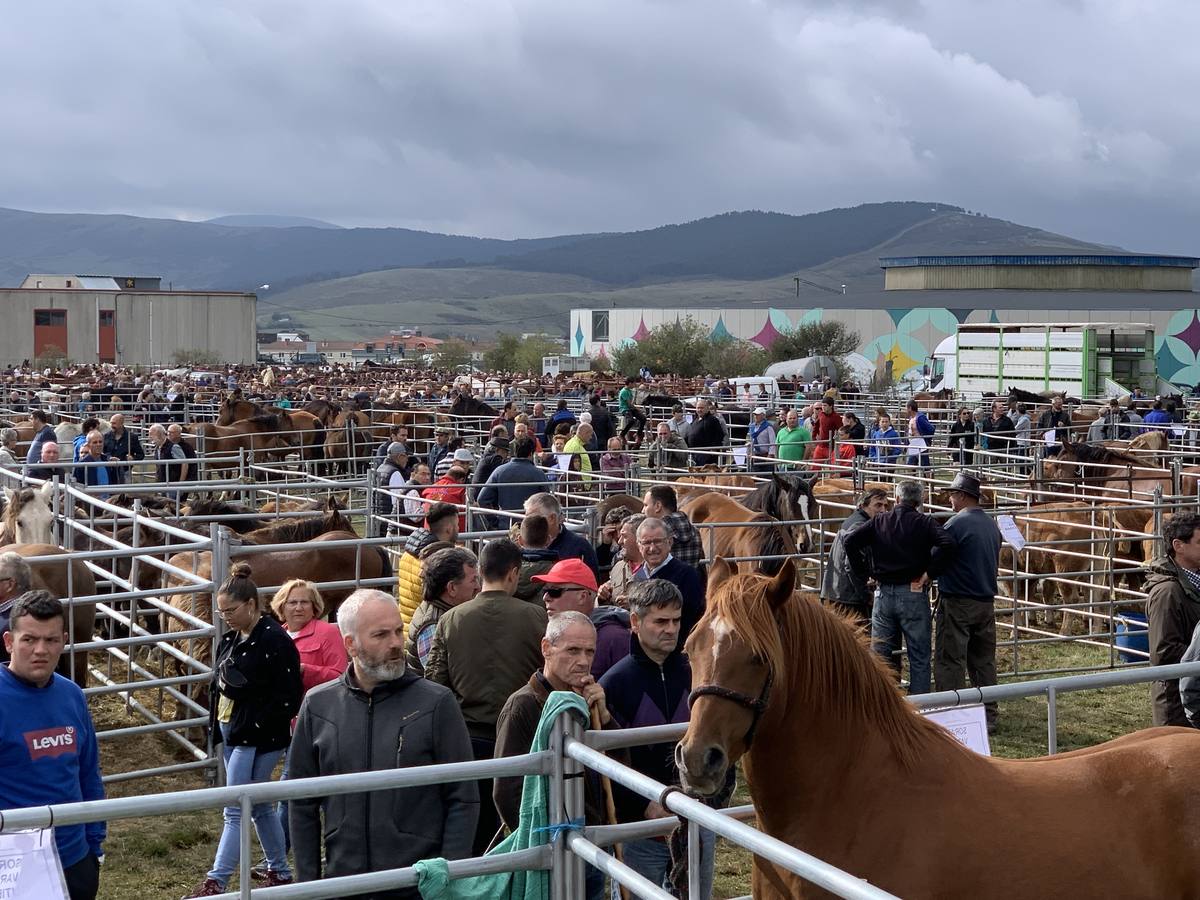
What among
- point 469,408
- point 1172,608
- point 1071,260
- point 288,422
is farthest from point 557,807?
point 1071,260

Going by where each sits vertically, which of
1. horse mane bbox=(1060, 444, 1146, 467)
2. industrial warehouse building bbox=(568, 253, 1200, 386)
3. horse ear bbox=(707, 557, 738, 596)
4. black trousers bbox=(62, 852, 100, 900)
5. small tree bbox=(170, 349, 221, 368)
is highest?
industrial warehouse building bbox=(568, 253, 1200, 386)

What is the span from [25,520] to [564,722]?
8.70 m

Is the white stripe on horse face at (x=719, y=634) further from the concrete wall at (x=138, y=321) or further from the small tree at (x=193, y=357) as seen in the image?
the concrete wall at (x=138, y=321)

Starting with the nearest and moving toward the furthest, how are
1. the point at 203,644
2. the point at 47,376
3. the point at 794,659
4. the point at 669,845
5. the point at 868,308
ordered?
the point at 794,659 → the point at 669,845 → the point at 203,644 → the point at 47,376 → the point at 868,308

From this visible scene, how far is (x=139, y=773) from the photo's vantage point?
8.45 m

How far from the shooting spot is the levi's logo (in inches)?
186

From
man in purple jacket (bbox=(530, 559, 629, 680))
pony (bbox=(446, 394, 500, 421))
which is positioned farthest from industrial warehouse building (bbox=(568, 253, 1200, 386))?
man in purple jacket (bbox=(530, 559, 629, 680))

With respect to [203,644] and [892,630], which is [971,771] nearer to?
[892,630]

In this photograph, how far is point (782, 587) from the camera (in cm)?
411

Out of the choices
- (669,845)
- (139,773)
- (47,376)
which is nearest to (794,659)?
(669,845)

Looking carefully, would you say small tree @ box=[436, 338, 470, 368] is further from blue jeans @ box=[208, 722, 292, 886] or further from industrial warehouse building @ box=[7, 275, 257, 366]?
blue jeans @ box=[208, 722, 292, 886]

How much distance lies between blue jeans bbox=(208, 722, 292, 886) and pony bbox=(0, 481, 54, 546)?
525 cm

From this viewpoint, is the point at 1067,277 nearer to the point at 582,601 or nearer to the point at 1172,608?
the point at 1172,608

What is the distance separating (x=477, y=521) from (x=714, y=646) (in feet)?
32.2
